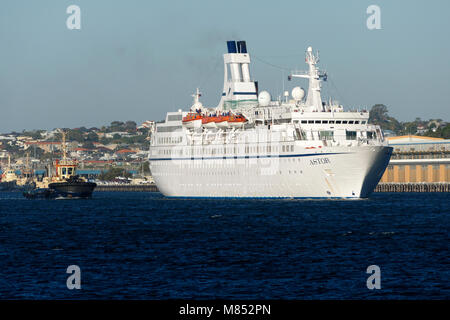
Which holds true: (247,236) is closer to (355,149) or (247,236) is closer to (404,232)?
(404,232)

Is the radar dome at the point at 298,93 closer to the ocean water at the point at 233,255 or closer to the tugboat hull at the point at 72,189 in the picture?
the ocean water at the point at 233,255

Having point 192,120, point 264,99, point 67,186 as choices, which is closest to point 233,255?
point 264,99

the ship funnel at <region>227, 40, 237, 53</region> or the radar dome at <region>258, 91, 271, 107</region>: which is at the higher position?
the ship funnel at <region>227, 40, 237, 53</region>

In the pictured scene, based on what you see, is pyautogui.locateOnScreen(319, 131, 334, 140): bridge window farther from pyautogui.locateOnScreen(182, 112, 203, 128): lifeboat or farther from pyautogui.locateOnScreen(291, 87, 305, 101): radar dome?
pyautogui.locateOnScreen(182, 112, 203, 128): lifeboat

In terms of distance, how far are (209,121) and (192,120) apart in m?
3.41

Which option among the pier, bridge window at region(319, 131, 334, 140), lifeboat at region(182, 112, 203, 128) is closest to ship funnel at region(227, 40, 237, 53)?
lifeboat at region(182, 112, 203, 128)

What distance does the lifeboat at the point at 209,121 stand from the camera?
4299 inches

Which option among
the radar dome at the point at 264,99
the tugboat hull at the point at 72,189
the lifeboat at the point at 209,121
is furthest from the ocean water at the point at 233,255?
the tugboat hull at the point at 72,189

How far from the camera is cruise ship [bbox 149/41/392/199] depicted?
280ft

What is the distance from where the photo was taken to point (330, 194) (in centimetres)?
8700

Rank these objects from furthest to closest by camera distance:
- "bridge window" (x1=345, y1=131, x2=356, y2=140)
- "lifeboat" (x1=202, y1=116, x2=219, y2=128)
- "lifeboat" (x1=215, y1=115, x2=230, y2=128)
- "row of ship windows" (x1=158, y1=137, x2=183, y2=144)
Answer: "row of ship windows" (x1=158, y1=137, x2=183, y2=144), "lifeboat" (x1=202, y1=116, x2=219, y2=128), "lifeboat" (x1=215, y1=115, x2=230, y2=128), "bridge window" (x1=345, y1=131, x2=356, y2=140)

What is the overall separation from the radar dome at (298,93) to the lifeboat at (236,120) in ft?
24.2

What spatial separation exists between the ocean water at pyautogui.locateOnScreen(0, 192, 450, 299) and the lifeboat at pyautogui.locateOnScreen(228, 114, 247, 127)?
3135cm
